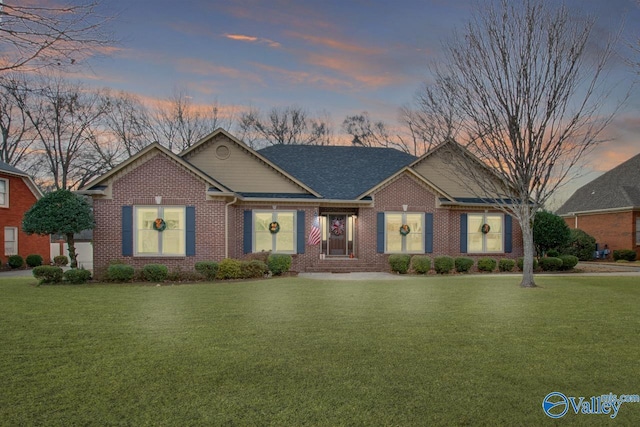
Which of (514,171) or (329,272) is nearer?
(514,171)

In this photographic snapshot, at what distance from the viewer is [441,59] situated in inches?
577

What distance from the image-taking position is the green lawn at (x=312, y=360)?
3.84 m

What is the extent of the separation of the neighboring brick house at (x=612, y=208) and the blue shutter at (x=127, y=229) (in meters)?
27.0

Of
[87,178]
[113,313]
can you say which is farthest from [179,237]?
[87,178]

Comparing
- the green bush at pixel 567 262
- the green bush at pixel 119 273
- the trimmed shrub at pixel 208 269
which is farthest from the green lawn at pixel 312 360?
the green bush at pixel 567 262

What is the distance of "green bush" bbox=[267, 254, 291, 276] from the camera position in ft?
52.0

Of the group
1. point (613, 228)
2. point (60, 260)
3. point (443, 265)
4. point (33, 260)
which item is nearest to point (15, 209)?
point (33, 260)

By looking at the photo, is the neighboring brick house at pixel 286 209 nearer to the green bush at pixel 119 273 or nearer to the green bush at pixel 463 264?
the green bush at pixel 463 264

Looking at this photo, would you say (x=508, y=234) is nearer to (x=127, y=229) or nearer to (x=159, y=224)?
(x=159, y=224)

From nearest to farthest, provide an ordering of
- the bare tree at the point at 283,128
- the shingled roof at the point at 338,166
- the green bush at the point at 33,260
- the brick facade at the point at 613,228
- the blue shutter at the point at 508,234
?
1. the shingled roof at the point at 338,166
2. the blue shutter at the point at 508,234
3. the green bush at the point at 33,260
4. the brick facade at the point at 613,228
5. the bare tree at the point at 283,128

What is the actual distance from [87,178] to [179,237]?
23.6m

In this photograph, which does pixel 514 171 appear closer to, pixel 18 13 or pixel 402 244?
pixel 402 244

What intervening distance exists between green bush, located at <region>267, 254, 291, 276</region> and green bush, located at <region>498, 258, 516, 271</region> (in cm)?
909

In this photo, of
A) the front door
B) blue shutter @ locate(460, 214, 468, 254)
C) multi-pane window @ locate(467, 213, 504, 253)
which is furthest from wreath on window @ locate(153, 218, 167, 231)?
multi-pane window @ locate(467, 213, 504, 253)
